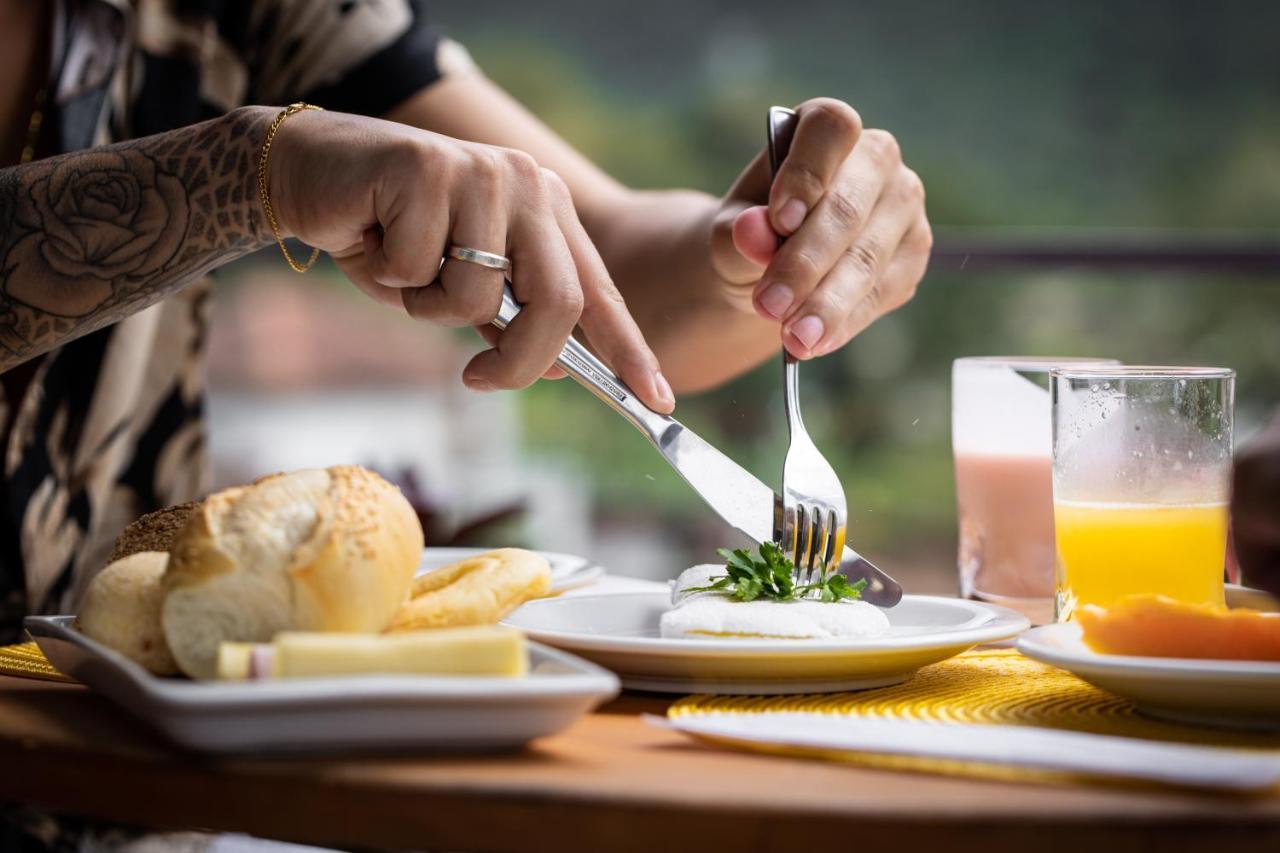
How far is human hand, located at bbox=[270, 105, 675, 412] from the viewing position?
862 millimetres

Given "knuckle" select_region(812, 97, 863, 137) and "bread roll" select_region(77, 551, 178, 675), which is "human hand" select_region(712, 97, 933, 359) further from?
"bread roll" select_region(77, 551, 178, 675)

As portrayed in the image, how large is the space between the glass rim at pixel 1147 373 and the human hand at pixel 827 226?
0.27m

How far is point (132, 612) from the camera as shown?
66cm

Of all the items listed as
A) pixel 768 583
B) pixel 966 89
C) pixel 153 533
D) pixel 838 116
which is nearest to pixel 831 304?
pixel 838 116

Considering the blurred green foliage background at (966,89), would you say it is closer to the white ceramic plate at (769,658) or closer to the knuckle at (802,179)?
the knuckle at (802,179)

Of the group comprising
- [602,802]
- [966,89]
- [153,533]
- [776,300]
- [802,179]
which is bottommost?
[602,802]

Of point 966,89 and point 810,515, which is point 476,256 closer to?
point 810,515

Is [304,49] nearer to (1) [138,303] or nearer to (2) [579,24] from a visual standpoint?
(1) [138,303]

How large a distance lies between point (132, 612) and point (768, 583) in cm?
39

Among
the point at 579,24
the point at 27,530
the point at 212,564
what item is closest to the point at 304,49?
the point at 27,530

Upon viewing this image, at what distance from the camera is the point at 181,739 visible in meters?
0.56

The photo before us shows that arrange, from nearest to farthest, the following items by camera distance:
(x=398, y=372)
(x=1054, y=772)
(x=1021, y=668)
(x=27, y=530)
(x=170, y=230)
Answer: (x=1054, y=772)
(x=1021, y=668)
(x=170, y=230)
(x=27, y=530)
(x=398, y=372)

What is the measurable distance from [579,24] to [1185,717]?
37.6 ft

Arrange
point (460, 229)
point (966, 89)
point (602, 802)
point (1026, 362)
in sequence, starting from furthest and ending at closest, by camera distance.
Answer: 1. point (966, 89)
2. point (1026, 362)
3. point (460, 229)
4. point (602, 802)
